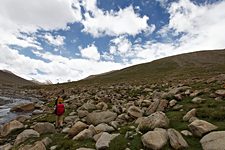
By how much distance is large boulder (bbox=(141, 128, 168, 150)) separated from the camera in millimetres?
11758

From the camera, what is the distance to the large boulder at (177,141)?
11625 millimetres

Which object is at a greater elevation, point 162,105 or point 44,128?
point 162,105

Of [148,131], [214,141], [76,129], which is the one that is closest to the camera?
[214,141]

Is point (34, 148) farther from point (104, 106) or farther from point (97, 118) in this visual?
point (104, 106)

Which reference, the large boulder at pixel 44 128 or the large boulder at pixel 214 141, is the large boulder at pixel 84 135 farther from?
the large boulder at pixel 214 141

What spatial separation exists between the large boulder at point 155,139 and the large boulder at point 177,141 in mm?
274

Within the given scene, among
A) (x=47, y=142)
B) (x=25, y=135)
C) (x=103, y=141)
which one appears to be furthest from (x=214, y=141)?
(x=25, y=135)

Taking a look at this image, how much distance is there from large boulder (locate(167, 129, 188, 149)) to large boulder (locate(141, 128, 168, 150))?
0.27 metres

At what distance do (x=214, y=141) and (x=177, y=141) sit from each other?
1487 millimetres

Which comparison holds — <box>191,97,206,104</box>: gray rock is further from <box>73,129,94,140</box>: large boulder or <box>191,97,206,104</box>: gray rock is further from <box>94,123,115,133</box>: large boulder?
<box>73,129,94,140</box>: large boulder

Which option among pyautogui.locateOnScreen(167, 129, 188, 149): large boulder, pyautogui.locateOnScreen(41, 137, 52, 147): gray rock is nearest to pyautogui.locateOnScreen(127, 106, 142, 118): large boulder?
pyautogui.locateOnScreen(41, 137, 52, 147): gray rock

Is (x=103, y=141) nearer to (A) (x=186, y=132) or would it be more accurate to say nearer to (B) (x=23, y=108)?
(A) (x=186, y=132)

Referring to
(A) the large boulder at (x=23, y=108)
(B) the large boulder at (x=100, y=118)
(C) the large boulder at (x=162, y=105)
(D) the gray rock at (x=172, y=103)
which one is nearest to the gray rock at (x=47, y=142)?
(B) the large boulder at (x=100, y=118)

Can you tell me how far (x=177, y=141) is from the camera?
38.8 ft
